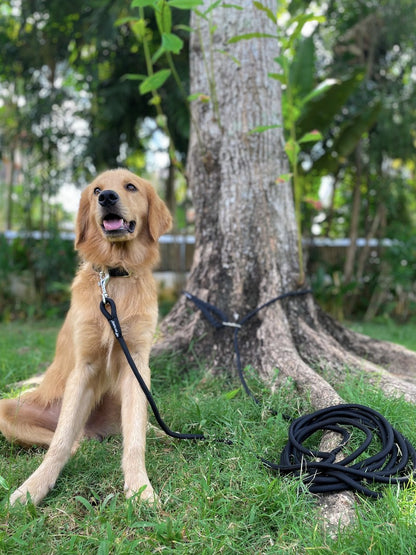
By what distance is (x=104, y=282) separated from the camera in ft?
8.14

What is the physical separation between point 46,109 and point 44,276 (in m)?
2.80

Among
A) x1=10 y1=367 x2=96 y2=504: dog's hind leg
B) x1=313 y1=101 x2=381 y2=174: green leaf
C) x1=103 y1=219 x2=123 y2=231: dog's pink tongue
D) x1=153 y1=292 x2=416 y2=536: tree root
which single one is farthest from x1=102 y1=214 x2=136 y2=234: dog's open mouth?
x1=313 y1=101 x2=381 y2=174: green leaf

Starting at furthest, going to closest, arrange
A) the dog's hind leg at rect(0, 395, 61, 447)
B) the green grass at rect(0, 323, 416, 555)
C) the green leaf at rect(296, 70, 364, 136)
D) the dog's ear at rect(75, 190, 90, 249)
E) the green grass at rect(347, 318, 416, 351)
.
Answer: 1. the green leaf at rect(296, 70, 364, 136)
2. the green grass at rect(347, 318, 416, 351)
3. the dog's ear at rect(75, 190, 90, 249)
4. the dog's hind leg at rect(0, 395, 61, 447)
5. the green grass at rect(0, 323, 416, 555)

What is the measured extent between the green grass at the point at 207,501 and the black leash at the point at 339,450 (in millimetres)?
66

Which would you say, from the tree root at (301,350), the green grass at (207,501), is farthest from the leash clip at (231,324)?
the green grass at (207,501)

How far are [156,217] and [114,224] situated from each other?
0.33m

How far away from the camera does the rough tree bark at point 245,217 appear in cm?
330

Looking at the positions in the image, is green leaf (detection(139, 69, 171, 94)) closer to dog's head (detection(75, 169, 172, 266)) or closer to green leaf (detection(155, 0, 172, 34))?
green leaf (detection(155, 0, 172, 34))

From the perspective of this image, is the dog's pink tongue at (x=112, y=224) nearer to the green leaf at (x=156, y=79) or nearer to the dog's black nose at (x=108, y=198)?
the dog's black nose at (x=108, y=198)

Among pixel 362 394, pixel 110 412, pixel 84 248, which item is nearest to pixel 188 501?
pixel 110 412

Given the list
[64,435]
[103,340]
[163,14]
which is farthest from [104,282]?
[163,14]

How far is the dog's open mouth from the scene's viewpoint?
8.14 ft

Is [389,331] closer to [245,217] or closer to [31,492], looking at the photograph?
[245,217]

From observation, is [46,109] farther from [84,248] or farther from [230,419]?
[230,419]
